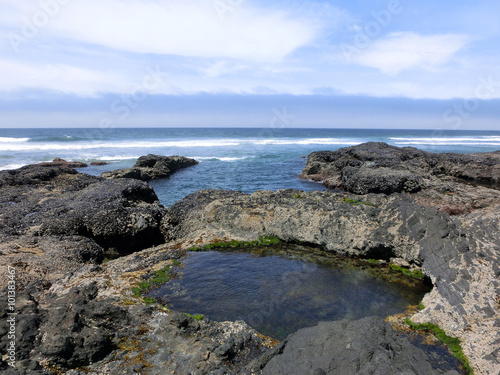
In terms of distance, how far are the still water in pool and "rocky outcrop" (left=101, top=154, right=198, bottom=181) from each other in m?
19.4

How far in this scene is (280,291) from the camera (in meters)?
6.79

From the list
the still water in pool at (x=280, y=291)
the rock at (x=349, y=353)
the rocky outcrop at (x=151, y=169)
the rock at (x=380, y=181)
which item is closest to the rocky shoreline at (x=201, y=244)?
the rock at (x=349, y=353)

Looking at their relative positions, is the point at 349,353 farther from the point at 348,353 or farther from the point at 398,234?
the point at 398,234

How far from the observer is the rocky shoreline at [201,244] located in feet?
13.0

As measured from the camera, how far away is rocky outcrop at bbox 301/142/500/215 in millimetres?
13820

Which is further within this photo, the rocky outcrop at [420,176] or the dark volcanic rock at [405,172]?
the dark volcanic rock at [405,172]

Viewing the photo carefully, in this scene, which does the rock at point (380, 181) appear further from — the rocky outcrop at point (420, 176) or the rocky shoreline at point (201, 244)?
the rocky shoreline at point (201, 244)

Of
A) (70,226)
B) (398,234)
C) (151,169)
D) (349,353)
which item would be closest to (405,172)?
(398,234)

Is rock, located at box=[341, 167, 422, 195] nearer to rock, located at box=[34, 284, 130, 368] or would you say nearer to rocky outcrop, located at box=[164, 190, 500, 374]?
rocky outcrop, located at box=[164, 190, 500, 374]

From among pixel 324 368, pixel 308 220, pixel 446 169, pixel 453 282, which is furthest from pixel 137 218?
pixel 446 169

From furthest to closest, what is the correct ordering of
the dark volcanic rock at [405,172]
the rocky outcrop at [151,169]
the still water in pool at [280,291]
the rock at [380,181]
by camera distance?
the rocky outcrop at [151,169] → the rock at [380,181] → the dark volcanic rock at [405,172] → the still water in pool at [280,291]

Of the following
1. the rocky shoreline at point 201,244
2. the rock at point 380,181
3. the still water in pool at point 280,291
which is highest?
the rock at point 380,181

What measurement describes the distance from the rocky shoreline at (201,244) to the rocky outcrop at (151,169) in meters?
9.19

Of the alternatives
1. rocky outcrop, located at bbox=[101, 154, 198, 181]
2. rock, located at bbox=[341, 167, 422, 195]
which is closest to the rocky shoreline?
rock, located at bbox=[341, 167, 422, 195]
